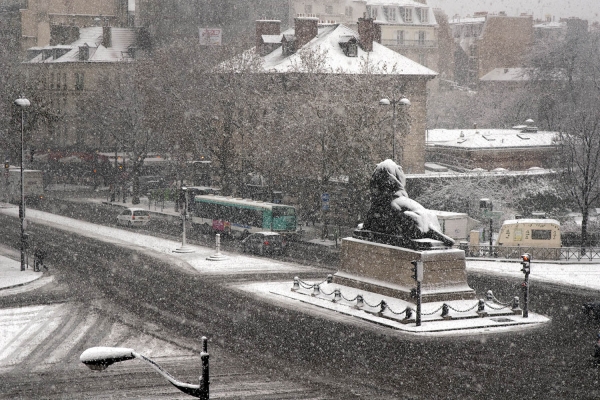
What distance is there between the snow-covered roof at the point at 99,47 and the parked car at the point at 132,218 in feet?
119

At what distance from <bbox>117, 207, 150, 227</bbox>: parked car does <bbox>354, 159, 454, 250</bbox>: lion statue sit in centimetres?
2560

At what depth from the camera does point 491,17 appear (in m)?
117

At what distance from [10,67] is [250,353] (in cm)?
7592

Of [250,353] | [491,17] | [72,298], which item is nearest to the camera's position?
[250,353]

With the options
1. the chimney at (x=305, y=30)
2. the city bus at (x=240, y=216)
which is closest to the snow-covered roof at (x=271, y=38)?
the chimney at (x=305, y=30)

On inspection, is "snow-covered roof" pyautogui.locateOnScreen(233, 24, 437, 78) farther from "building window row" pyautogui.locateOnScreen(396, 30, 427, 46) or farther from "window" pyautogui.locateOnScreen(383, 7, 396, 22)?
"window" pyautogui.locateOnScreen(383, 7, 396, 22)

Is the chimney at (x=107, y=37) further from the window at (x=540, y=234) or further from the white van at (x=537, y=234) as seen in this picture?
the window at (x=540, y=234)

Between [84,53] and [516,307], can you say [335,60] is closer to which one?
[516,307]

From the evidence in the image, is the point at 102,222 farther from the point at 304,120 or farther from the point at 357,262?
the point at 357,262

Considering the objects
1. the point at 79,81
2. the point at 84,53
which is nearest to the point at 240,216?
the point at 84,53

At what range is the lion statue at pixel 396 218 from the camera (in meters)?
30.9

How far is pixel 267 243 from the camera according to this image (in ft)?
147

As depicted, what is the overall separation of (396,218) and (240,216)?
67.0ft

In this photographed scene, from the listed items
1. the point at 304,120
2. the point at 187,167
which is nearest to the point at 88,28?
the point at 187,167
